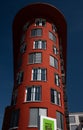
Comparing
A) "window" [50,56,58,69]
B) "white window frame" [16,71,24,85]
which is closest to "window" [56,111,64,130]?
"white window frame" [16,71,24,85]

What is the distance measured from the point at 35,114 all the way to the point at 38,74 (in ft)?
26.8

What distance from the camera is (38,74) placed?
37.5 meters

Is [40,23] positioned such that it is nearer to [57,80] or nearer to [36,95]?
[57,80]

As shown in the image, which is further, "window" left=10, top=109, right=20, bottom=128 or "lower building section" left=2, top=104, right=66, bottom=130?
"window" left=10, top=109, right=20, bottom=128

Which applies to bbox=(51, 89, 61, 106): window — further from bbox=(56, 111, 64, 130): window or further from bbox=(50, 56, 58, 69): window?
bbox=(50, 56, 58, 69): window

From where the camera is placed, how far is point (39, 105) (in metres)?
33.0

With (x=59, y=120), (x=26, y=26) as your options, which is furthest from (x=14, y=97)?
(x=26, y=26)

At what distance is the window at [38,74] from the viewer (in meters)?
36.9

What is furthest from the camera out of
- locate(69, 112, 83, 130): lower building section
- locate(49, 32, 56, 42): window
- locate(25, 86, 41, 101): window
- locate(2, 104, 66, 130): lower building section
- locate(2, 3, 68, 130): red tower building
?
locate(69, 112, 83, 130): lower building section

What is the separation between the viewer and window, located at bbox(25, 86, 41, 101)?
34125 mm

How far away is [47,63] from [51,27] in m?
11.7

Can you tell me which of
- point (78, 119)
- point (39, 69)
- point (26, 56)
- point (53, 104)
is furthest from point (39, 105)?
point (78, 119)

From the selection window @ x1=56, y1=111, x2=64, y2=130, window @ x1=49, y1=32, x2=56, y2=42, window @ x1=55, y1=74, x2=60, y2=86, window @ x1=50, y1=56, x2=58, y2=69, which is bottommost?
window @ x1=56, y1=111, x2=64, y2=130

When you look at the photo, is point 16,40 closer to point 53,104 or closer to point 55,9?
point 55,9
